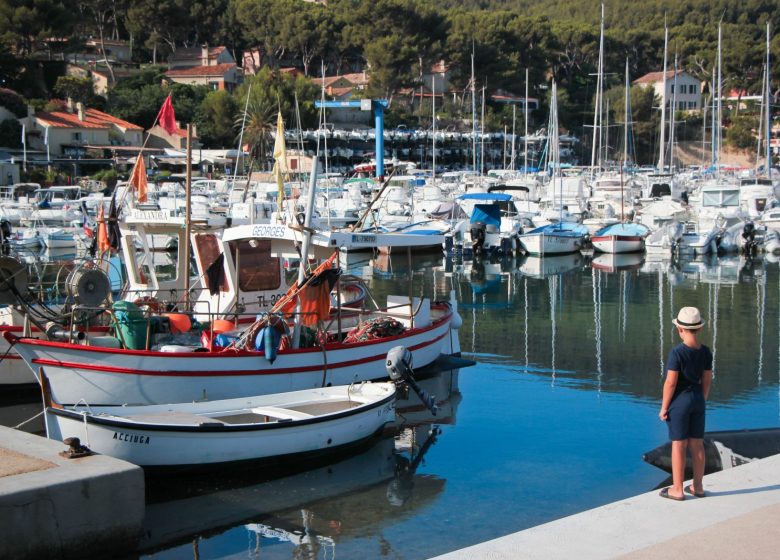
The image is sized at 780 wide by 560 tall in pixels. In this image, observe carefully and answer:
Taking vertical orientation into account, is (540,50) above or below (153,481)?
above

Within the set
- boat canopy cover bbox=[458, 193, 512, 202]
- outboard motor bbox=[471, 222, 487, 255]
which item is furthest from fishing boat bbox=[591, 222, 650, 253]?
boat canopy cover bbox=[458, 193, 512, 202]

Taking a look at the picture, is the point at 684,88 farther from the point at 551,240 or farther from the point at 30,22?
the point at 551,240

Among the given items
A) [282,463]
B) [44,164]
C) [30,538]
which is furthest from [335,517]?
[44,164]

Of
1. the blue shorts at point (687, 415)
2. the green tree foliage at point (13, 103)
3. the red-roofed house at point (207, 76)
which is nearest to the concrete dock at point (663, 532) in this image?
the blue shorts at point (687, 415)

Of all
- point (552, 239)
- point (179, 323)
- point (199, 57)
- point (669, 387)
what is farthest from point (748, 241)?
point (199, 57)

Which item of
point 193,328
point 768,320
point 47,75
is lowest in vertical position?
point 768,320

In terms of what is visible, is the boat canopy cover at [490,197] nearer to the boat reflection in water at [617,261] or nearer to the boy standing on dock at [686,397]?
the boat reflection in water at [617,261]

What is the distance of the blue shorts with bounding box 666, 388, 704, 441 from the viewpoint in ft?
27.1

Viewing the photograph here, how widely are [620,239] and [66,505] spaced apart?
34077 mm

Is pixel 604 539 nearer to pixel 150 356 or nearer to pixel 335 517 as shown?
pixel 335 517

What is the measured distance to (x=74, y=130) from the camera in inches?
2601

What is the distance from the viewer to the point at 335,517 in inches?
412

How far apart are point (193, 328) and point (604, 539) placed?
9.37 meters

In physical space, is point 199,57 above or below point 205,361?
above
